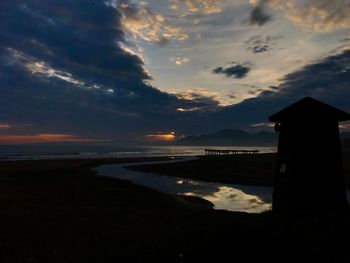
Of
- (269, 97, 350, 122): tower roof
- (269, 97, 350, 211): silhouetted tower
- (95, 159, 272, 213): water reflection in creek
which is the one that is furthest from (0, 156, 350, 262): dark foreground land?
(95, 159, 272, 213): water reflection in creek

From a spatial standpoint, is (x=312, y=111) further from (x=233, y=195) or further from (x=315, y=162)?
(x=233, y=195)

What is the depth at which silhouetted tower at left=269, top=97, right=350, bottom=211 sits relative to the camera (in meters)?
11.3

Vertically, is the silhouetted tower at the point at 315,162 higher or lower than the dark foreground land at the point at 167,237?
higher

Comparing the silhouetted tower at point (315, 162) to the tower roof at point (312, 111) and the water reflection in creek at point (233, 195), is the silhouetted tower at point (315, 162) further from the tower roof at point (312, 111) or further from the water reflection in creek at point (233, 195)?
the water reflection in creek at point (233, 195)

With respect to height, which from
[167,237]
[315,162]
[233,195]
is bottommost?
[233,195]

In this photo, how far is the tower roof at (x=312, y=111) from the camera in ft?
37.2

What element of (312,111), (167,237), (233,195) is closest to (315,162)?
(312,111)

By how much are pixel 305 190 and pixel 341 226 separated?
2298mm

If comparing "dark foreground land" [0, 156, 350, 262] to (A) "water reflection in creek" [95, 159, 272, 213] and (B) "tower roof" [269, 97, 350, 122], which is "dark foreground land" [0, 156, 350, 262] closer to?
(B) "tower roof" [269, 97, 350, 122]

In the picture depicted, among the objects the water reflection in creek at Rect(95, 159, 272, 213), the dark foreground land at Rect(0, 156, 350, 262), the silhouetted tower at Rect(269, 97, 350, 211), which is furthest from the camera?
the water reflection in creek at Rect(95, 159, 272, 213)

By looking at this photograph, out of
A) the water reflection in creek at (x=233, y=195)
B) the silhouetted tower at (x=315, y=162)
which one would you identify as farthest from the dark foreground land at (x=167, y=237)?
the water reflection in creek at (x=233, y=195)

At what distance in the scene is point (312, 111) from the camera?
37.1 feet

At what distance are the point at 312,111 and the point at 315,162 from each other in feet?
5.14

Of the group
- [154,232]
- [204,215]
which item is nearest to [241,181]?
[204,215]
